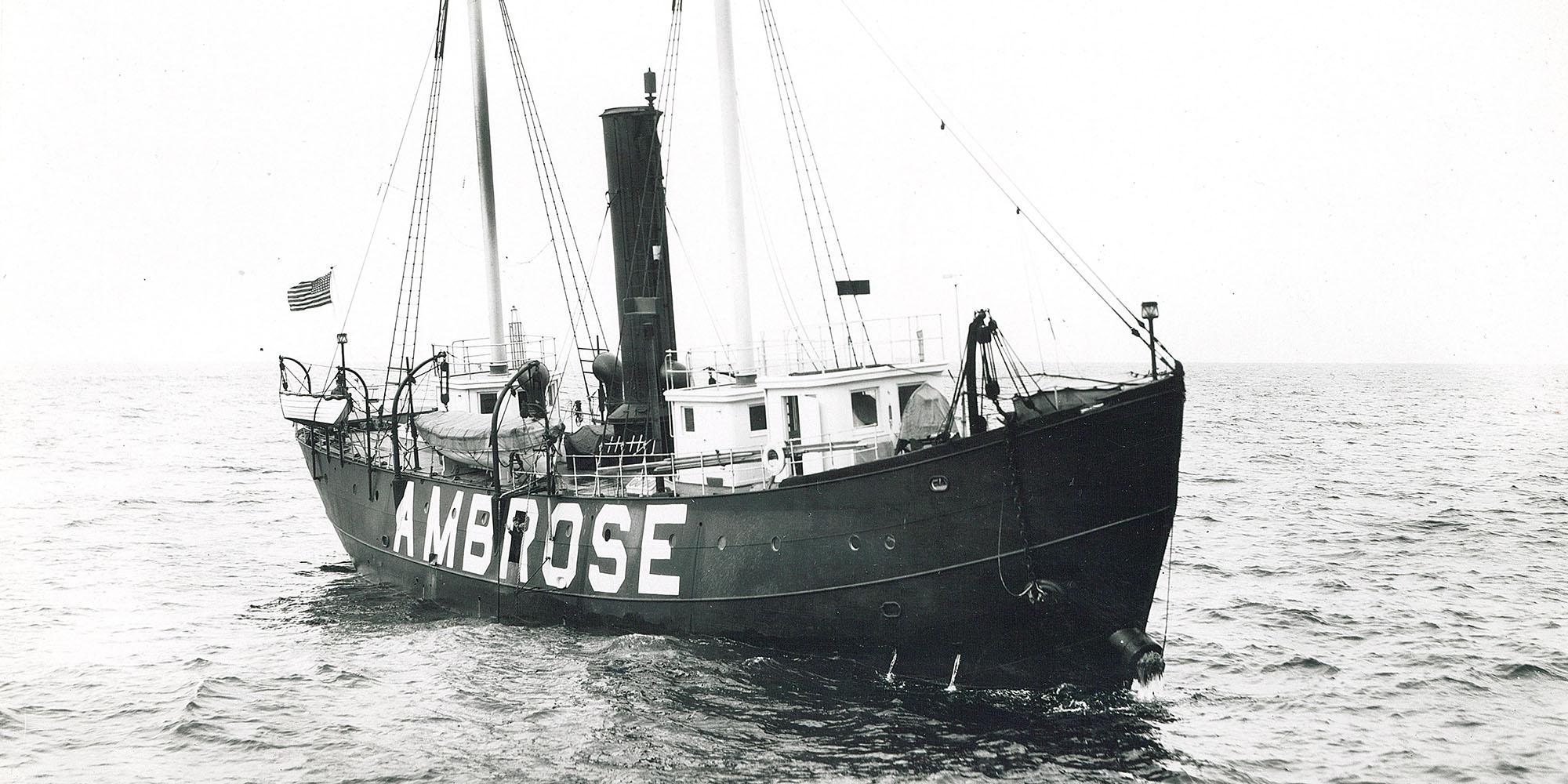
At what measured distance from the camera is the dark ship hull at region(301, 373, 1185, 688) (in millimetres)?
14711

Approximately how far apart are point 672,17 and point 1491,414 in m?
73.9

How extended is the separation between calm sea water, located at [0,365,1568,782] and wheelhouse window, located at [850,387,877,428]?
4.10 metres

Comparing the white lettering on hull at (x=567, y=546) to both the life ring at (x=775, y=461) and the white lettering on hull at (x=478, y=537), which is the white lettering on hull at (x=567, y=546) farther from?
the life ring at (x=775, y=461)

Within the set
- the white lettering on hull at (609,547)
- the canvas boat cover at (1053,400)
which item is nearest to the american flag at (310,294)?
the white lettering on hull at (609,547)

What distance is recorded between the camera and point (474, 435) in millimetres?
22625

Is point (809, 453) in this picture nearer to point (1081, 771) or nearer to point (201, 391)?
point (1081, 771)

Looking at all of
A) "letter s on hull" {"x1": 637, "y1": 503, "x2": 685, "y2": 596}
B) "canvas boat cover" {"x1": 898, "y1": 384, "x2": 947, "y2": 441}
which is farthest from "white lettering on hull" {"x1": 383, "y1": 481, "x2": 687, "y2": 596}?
"canvas boat cover" {"x1": 898, "y1": 384, "x2": 947, "y2": 441}

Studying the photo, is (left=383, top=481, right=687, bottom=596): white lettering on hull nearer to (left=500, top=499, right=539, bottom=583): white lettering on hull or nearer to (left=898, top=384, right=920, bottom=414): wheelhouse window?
(left=500, top=499, right=539, bottom=583): white lettering on hull

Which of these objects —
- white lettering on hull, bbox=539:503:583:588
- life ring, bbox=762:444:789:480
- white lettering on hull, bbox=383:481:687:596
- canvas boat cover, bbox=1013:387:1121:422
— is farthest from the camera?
white lettering on hull, bbox=539:503:583:588

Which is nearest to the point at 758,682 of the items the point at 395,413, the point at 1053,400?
the point at 1053,400

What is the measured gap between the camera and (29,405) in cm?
10650

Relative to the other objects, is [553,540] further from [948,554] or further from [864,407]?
[948,554]

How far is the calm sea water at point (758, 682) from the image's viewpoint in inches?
566

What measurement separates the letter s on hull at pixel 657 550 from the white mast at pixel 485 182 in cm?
1307
